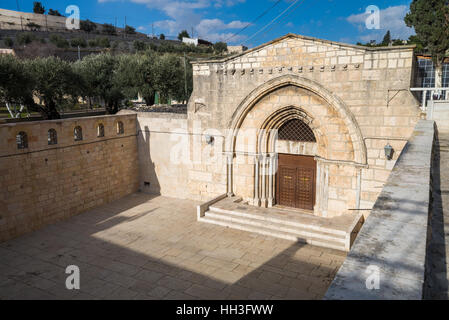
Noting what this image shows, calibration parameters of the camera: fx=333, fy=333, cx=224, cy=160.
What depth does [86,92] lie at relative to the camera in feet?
74.6

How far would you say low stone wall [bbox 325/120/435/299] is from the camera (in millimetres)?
1847

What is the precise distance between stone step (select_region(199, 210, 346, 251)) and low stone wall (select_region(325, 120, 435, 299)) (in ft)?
20.4

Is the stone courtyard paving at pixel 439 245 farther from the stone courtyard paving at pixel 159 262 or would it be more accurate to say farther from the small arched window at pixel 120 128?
the small arched window at pixel 120 128

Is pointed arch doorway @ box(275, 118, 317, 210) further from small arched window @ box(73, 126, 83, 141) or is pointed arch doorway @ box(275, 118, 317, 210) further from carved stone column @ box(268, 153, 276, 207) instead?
small arched window @ box(73, 126, 83, 141)

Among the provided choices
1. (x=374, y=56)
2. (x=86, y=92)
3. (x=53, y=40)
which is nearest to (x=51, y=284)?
(x=374, y=56)

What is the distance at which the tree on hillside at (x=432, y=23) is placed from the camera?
66.4 feet

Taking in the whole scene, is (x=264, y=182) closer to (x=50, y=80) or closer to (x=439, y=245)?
(x=439, y=245)

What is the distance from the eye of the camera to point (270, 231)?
34.0 ft

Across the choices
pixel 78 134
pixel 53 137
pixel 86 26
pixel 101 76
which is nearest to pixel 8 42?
pixel 86 26

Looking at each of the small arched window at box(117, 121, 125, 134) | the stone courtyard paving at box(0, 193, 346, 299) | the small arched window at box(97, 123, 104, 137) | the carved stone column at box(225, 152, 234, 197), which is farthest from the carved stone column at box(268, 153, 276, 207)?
the small arched window at box(97, 123, 104, 137)

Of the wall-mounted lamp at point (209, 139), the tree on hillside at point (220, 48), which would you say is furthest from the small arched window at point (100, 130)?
the tree on hillside at point (220, 48)

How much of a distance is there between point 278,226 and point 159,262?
150 inches

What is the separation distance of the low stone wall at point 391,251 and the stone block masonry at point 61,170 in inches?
414

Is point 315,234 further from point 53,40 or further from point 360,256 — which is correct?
point 53,40
